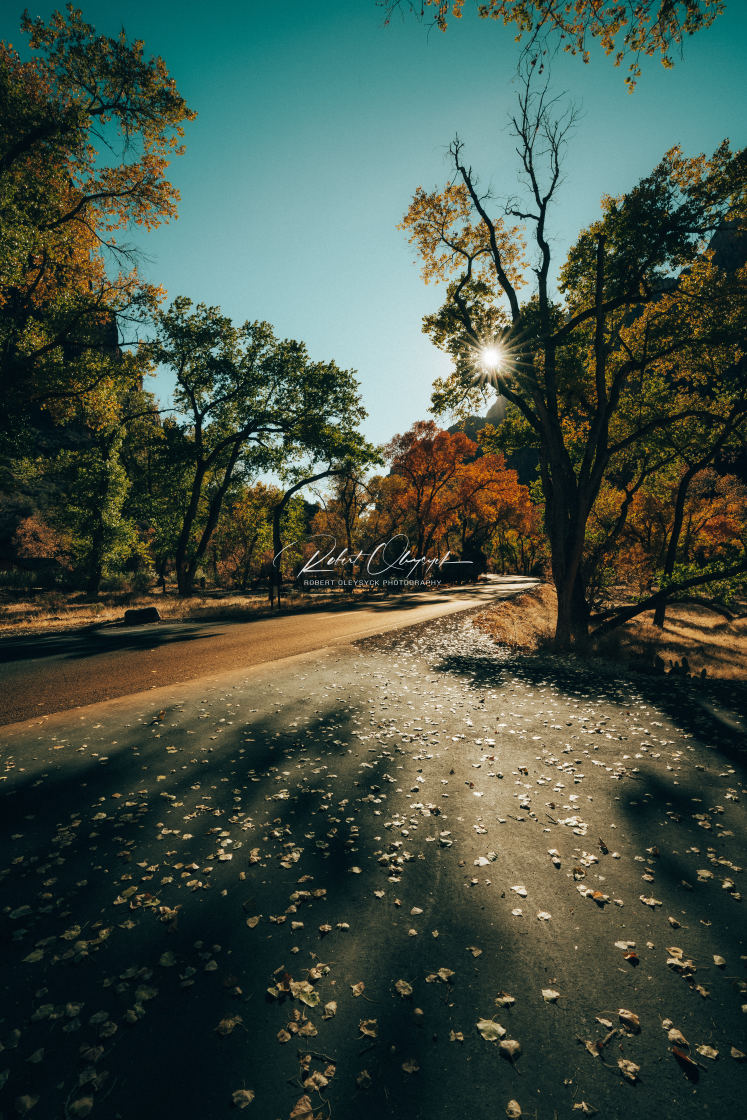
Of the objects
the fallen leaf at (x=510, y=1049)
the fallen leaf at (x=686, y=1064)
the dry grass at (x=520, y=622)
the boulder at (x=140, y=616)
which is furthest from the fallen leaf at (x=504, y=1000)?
the boulder at (x=140, y=616)

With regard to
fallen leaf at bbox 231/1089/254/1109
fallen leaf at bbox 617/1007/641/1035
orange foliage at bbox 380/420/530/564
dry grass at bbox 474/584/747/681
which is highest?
orange foliage at bbox 380/420/530/564

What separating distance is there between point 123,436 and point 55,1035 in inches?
1347

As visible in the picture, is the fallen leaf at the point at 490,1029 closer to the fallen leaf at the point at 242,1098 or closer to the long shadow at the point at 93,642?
the fallen leaf at the point at 242,1098

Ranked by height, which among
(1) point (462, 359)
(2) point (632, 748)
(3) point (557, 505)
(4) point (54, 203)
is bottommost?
(2) point (632, 748)

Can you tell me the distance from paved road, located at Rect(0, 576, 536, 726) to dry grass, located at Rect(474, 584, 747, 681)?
4.09m

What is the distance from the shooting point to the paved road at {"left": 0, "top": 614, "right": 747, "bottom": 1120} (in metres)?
2.33

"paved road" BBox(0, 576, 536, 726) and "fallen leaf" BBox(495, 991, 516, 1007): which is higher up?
"paved road" BBox(0, 576, 536, 726)

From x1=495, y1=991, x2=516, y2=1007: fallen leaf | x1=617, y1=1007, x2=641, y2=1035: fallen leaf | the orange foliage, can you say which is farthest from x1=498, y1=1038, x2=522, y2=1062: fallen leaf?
the orange foliage

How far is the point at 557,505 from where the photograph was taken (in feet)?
42.2

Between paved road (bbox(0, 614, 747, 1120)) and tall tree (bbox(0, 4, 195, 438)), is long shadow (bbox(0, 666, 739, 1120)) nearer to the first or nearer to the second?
paved road (bbox(0, 614, 747, 1120))

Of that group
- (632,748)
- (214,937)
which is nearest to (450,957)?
(214,937)

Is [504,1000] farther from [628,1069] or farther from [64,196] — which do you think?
[64,196]

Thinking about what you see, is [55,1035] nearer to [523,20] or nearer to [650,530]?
[523,20]

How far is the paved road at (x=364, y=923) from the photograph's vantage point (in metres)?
2.33
